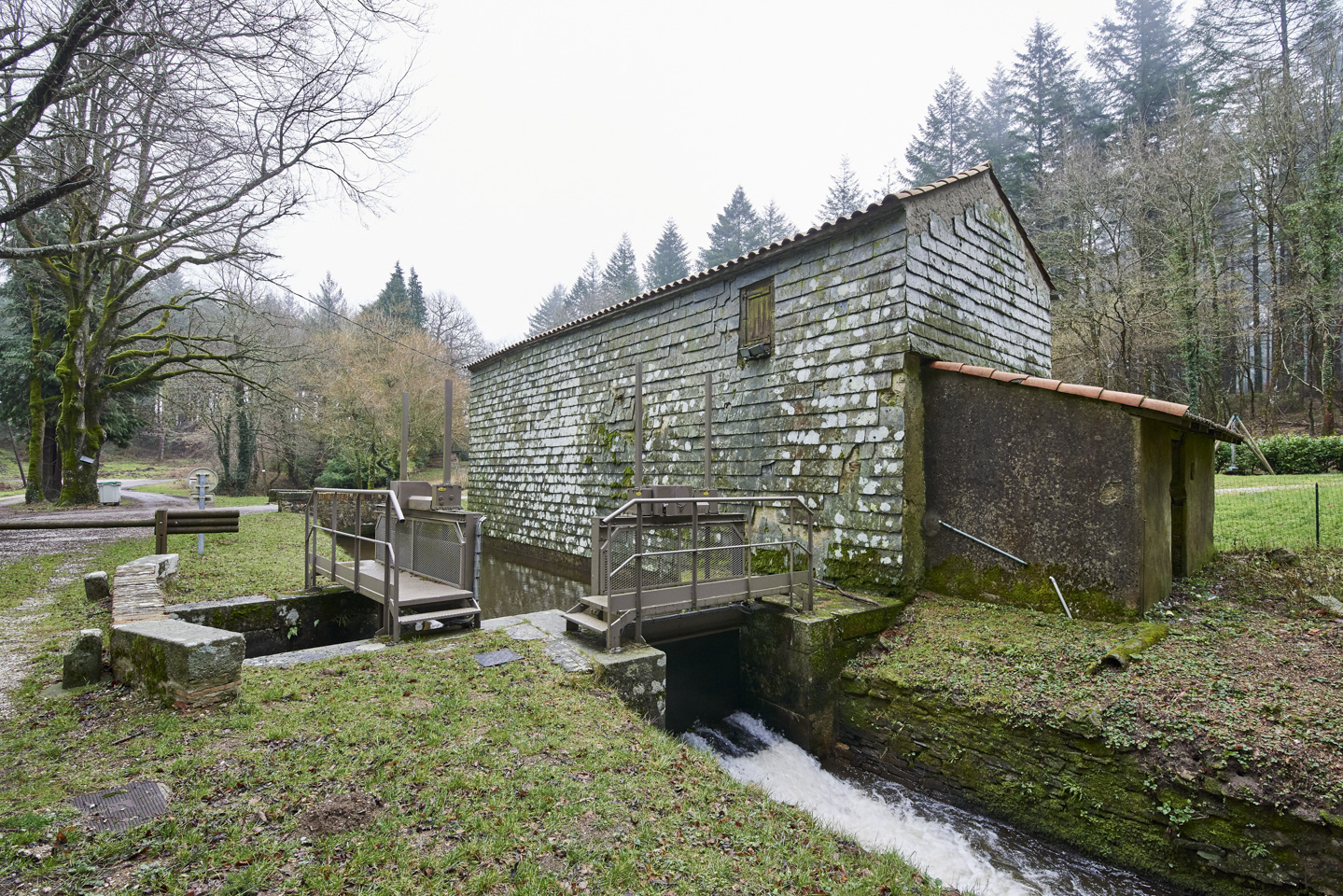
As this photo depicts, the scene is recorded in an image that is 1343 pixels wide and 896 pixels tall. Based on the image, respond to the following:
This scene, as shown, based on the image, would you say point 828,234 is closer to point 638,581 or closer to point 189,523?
point 638,581

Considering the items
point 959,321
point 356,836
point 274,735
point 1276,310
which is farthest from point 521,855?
point 1276,310

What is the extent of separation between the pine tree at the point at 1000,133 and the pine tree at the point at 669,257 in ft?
61.5

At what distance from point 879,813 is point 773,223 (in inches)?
1406

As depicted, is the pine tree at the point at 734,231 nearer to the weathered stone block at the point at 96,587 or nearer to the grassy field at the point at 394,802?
the weathered stone block at the point at 96,587

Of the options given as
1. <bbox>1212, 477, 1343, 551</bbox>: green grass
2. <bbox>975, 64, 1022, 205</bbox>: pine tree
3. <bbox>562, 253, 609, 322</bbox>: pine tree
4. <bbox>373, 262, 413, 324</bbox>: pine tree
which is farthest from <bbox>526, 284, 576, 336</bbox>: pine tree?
<bbox>1212, 477, 1343, 551</bbox>: green grass

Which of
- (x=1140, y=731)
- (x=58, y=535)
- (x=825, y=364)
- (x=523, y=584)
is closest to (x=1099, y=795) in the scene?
(x=1140, y=731)

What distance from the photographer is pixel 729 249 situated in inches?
1374

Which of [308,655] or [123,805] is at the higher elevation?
[123,805]

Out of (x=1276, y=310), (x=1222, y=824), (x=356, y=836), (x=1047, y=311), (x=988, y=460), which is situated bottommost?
(x=1222, y=824)

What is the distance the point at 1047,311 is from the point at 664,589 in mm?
8299

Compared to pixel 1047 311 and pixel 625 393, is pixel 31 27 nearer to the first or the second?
pixel 625 393

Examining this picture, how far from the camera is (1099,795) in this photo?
12.5 ft

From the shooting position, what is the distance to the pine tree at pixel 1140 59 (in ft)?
→ 69.1

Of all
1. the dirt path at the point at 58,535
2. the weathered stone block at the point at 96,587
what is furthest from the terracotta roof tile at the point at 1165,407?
the dirt path at the point at 58,535
